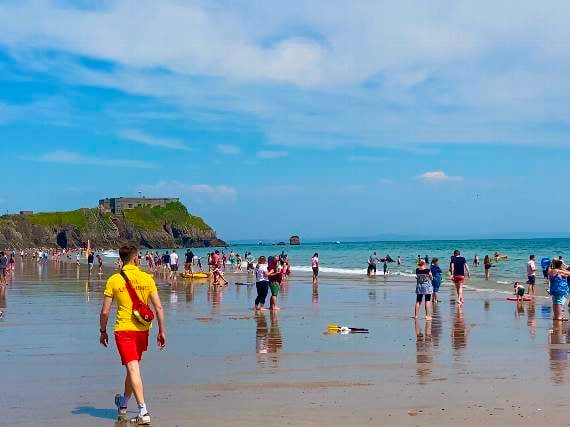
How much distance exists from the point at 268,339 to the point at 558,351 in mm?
5209

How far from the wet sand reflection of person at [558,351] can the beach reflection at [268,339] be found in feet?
13.1

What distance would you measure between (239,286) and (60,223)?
151 m

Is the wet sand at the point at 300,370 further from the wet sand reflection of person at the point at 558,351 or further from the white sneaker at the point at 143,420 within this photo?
the white sneaker at the point at 143,420

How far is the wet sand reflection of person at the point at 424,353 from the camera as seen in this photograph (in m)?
10.5

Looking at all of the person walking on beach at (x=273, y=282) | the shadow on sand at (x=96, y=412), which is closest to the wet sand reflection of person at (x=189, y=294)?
the person walking on beach at (x=273, y=282)

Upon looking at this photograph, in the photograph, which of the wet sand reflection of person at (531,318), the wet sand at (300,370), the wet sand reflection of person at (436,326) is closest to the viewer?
the wet sand at (300,370)

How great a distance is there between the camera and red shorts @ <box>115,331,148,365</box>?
779 cm

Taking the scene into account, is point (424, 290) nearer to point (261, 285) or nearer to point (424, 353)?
point (261, 285)

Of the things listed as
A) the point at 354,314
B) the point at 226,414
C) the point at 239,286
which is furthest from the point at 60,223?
the point at 226,414

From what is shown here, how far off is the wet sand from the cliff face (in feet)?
482

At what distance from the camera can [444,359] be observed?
11992 mm

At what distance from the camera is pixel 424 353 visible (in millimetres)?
12656

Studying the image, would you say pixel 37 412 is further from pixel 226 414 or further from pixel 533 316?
pixel 533 316

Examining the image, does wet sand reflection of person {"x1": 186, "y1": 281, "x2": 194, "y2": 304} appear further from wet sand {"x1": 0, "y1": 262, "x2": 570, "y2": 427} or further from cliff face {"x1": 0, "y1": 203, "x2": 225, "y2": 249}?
cliff face {"x1": 0, "y1": 203, "x2": 225, "y2": 249}
